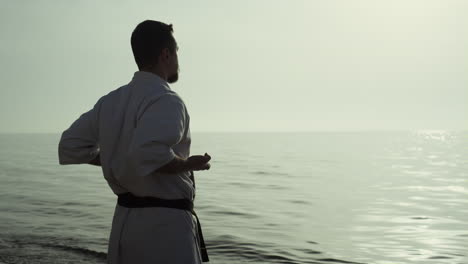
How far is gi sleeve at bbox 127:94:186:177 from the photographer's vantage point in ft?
9.05

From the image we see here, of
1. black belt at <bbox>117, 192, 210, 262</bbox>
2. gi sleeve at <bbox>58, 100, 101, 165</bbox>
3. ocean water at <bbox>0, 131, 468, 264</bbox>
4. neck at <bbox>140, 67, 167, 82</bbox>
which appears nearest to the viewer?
black belt at <bbox>117, 192, 210, 262</bbox>

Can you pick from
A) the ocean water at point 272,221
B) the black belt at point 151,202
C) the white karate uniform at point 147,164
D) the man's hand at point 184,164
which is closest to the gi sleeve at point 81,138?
the white karate uniform at point 147,164

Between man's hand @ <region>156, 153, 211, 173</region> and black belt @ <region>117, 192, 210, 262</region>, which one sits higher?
man's hand @ <region>156, 153, 211, 173</region>

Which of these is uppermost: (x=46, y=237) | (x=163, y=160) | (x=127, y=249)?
(x=163, y=160)

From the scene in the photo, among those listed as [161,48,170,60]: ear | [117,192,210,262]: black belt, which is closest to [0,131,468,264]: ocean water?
[117,192,210,262]: black belt

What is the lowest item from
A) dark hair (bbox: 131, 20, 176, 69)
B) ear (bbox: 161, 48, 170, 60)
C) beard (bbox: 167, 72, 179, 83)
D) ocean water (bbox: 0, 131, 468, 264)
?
ocean water (bbox: 0, 131, 468, 264)

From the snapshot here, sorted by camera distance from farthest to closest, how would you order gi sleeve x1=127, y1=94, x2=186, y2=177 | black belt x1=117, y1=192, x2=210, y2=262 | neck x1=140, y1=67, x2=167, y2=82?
1. neck x1=140, y1=67, x2=167, y2=82
2. black belt x1=117, y1=192, x2=210, y2=262
3. gi sleeve x1=127, y1=94, x2=186, y2=177

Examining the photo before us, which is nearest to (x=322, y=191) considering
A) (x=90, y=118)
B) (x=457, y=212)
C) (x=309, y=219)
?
(x=457, y=212)

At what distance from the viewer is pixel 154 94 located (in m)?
2.97

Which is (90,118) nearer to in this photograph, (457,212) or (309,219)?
(309,219)

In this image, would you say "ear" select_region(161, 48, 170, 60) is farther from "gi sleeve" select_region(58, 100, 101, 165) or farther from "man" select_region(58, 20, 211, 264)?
"gi sleeve" select_region(58, 100, 101, 165)

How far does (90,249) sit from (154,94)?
9.21 meters

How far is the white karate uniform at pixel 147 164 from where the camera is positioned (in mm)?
2795

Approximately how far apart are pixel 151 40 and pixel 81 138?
79cm
